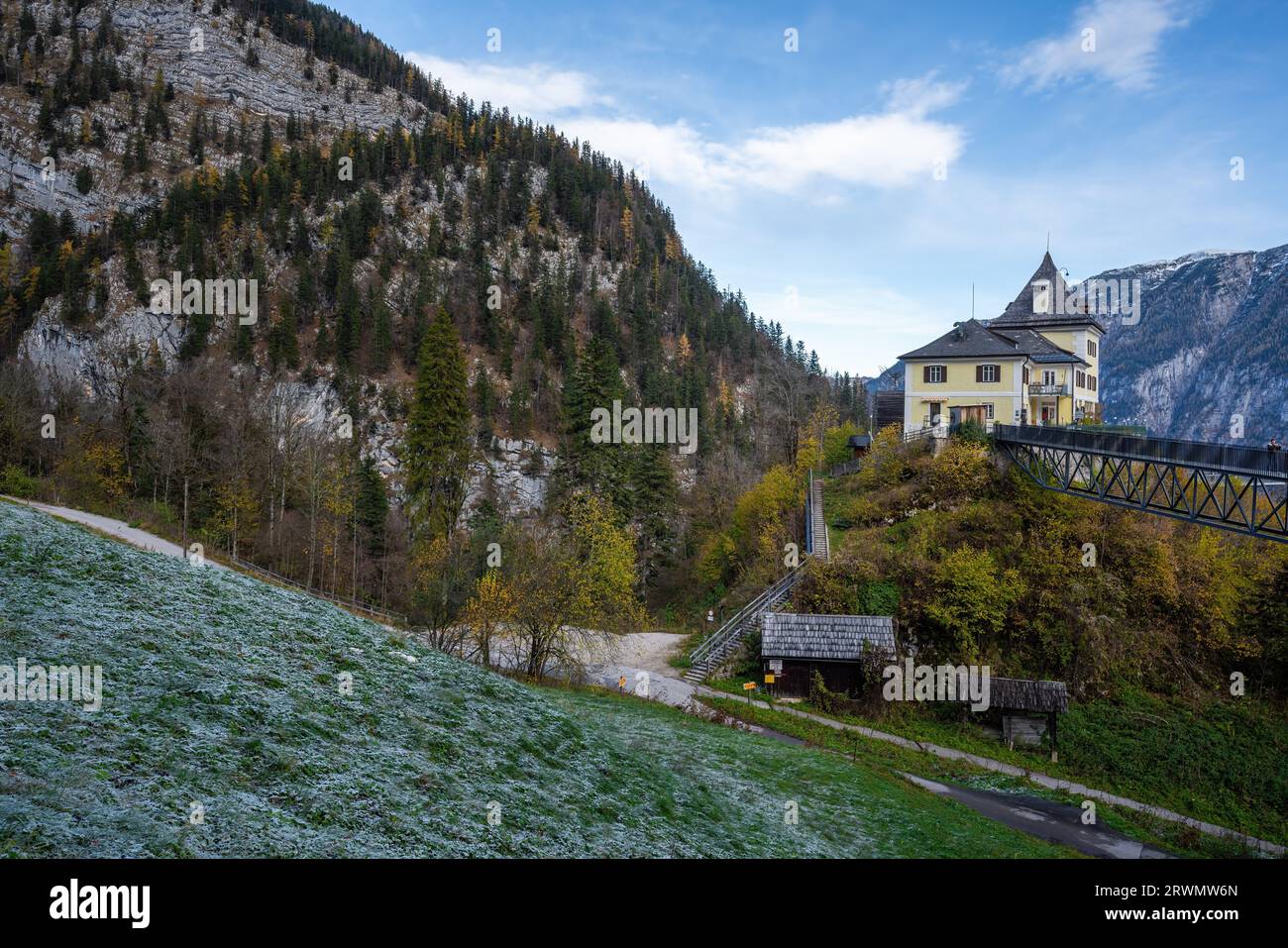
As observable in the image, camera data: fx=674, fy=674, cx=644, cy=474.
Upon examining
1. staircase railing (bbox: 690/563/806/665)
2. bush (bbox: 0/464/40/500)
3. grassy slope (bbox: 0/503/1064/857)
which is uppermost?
bush (bbox: 0/464/40/500)

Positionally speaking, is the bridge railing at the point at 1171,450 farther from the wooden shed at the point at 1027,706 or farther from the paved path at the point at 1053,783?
the paved path at the point at 1053,783

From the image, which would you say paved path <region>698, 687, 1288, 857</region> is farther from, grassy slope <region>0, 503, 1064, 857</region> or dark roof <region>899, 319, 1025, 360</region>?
dark roof <region>899, 319, 1025, 360</region>

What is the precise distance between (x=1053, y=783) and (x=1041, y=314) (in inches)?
1721

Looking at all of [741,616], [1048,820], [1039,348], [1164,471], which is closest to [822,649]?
[741,616]

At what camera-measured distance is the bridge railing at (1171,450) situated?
73.9ft

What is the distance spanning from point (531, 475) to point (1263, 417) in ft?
653

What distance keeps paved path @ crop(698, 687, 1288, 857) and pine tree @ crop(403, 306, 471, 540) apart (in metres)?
28.0

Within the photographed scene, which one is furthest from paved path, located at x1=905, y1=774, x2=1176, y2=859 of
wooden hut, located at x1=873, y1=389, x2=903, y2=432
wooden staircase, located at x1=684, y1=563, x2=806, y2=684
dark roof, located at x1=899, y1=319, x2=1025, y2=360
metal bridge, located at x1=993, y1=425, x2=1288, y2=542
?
wooden hut, located at x1=873, y1=389, x2=903, y2=432

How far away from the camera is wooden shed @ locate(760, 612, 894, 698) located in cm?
3250

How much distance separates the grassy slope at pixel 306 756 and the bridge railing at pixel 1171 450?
14759 millimetres

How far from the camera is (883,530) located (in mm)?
39562

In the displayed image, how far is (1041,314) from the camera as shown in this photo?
187ft

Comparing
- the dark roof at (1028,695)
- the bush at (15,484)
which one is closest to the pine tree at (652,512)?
the dark roof at (1028,695)
